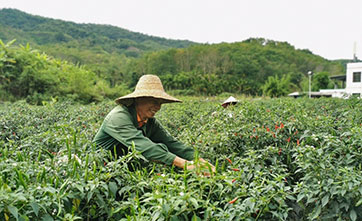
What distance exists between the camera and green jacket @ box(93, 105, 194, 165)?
204cm

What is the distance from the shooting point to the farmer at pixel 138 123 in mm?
2203

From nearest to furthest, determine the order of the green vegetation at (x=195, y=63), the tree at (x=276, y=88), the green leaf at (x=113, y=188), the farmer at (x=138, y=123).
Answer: the green leaf at (x=113, y=188) → the farmer at (x=138, y=123) → the tree at (x=276, y=88) → the green vegetation at (x=195, y=63)

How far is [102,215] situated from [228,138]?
1.48 m

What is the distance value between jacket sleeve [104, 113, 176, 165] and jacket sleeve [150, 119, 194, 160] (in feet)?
1.13

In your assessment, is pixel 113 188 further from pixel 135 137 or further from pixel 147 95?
pixel 147 95

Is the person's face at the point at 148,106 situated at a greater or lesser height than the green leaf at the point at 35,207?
greater

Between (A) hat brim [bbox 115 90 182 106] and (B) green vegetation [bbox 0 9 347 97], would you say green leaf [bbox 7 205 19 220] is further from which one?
(B) green vegetation [bbox 0 9 347 97]

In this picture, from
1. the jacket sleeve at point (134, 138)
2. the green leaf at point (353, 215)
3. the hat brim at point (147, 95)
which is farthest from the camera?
the hat brim at point (147, 95)

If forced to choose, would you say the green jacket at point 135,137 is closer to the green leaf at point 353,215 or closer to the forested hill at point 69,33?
the green leaf at point 353,215

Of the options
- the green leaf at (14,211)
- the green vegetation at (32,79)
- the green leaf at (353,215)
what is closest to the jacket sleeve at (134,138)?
the green leaf at (14,211)

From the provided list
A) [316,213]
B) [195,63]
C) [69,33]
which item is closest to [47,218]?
[316,213]

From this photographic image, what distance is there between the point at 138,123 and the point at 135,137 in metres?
0.38

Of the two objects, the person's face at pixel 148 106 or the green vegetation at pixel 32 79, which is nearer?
the person's face at pixel 148 106

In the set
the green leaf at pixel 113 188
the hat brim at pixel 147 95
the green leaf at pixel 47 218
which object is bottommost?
the green leaf at pixel 47 218
